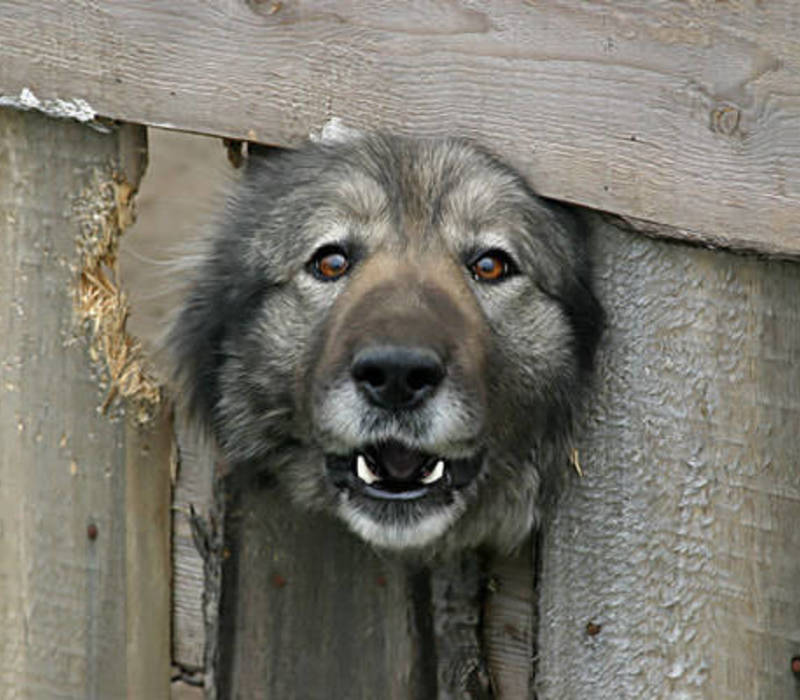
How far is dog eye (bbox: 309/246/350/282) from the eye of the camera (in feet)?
11.5

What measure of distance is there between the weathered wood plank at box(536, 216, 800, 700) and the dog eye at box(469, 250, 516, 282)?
0.87 ft

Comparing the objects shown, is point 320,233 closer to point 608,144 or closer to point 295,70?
point 295,70

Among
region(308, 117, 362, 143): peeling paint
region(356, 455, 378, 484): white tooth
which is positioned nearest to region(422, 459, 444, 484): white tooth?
region(356, 455, 378, 484): white tooth

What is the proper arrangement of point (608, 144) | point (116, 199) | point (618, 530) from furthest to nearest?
point (116, 199)
point (618, 530)
point (608, 144)

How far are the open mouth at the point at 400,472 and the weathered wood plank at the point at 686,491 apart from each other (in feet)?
1.05

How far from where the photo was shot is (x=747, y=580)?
3.15 metres

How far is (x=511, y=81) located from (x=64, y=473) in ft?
5.35

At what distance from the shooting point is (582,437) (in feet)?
11.3

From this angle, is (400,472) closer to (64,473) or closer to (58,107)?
(64,473)

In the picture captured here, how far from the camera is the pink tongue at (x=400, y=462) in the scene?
3373 mm

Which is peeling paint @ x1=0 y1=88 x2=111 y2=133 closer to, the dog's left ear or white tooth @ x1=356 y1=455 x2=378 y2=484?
white tooth @ x1=356 y1=455 x2=378 y2=484

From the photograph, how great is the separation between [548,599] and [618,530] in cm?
30

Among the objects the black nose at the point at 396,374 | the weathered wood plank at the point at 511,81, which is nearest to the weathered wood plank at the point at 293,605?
the black nose at the point at 396,374

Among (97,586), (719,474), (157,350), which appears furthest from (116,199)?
(719,474)
